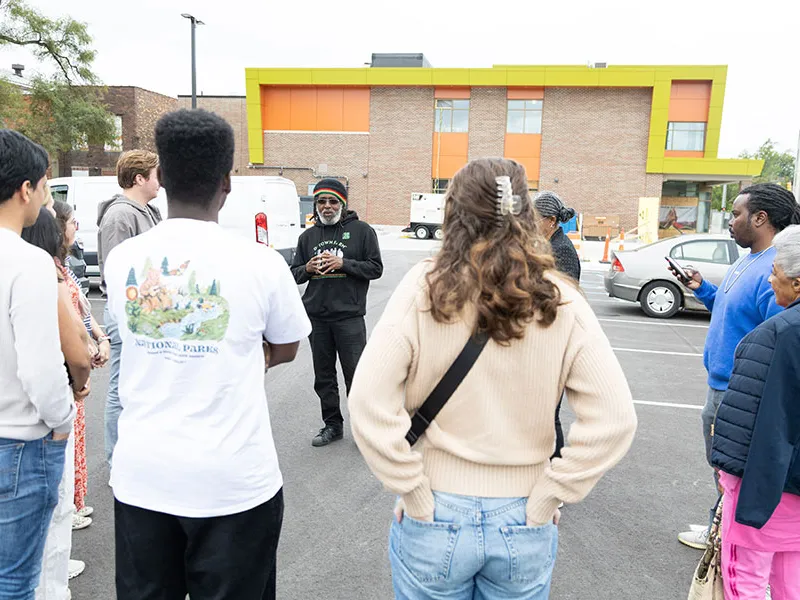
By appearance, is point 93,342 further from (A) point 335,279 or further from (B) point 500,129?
(B) point 500,129

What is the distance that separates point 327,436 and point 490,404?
3.61 m

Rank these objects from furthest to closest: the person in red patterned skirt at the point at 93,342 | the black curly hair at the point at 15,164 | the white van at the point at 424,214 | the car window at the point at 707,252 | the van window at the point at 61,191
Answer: the white van at the point at 424,214
the van window at the point at 61,191
the car window at the point at 707,252
the person in red patterned skirt at the point at 93,342
the black curly hair at the point at 15,164

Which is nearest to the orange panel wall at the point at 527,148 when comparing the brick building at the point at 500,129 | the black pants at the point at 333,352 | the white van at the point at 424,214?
the brick building at the point at 500,129

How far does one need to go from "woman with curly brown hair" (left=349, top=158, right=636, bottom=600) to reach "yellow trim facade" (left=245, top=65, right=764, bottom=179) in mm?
38206

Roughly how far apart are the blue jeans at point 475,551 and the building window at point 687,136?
4143 cm

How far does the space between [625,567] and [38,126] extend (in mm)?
32163

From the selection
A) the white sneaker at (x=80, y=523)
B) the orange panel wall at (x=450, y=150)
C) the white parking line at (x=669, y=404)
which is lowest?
the white parking line at (x=669, y=404)

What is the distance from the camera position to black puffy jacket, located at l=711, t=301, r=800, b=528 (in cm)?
220

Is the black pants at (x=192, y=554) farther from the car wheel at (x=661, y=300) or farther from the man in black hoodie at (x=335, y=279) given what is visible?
the car wheel at (x=661, y=300)

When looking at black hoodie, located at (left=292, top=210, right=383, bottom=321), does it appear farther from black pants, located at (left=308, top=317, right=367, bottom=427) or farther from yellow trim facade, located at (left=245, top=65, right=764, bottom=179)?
yellow trim facade, located at (left=245, top=65, right=764, bottom=179)

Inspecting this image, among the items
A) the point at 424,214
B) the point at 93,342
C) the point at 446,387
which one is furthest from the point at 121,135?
the point at 446,387

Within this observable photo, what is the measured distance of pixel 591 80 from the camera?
3659 centimetres

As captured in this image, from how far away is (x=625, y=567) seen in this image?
136 inches

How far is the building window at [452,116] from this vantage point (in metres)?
38.8
